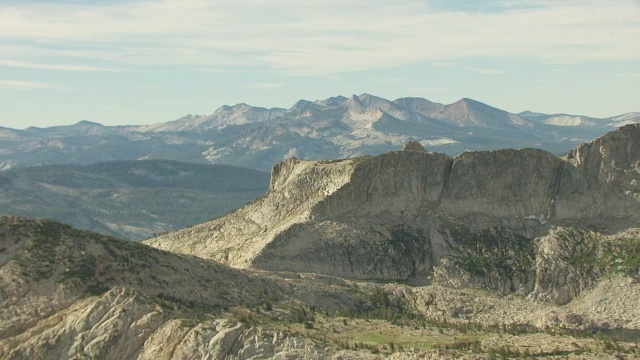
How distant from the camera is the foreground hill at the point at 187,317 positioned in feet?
214

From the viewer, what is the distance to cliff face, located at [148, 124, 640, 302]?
4683 inches

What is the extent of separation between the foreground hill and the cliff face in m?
18.5

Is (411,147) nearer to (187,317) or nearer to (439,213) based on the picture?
(439,213)

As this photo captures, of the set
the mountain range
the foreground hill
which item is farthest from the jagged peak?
the foreground hill

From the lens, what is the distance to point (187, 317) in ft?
226

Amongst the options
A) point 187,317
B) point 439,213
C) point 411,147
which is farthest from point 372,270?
point 187,317

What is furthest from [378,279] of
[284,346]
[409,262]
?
[284,346]

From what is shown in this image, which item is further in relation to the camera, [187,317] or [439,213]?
[439,213]

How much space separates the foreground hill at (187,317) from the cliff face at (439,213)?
1845cm

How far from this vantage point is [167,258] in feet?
284

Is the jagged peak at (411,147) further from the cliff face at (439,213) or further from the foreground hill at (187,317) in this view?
the foreground hill at (187,317)

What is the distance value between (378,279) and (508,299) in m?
17.5

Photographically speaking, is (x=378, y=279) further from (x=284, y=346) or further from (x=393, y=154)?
(x=284, y=346)

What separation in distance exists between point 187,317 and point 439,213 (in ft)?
211
